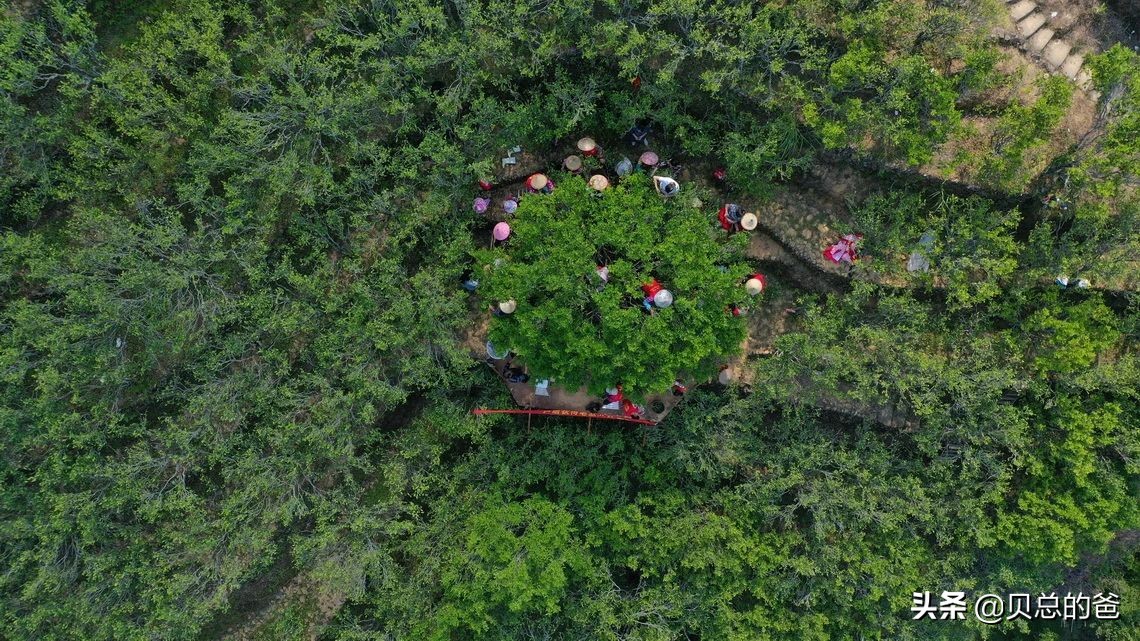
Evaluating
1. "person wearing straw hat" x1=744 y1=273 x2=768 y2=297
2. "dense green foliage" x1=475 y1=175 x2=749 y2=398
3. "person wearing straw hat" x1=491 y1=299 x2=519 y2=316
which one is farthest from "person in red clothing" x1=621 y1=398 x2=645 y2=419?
"person wearing straw hat" x1=491 y1=299 x2=519 y2=316

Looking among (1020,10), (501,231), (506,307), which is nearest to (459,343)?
(506,307)

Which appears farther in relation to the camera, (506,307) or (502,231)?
(502,231)


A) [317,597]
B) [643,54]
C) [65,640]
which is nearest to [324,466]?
[317,597]

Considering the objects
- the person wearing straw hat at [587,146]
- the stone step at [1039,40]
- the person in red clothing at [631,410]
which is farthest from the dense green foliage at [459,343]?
the stone step at [1039,40]

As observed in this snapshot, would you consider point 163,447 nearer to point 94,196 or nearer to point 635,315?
point 94,196

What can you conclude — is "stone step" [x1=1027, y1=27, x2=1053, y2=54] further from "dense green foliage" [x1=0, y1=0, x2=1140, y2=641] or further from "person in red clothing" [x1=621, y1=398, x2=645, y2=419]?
"person in red clothing" [x1=621, y1=398, x2=645, y2=419]

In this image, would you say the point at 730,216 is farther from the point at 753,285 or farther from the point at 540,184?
the point at 540,184

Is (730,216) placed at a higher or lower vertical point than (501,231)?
lower
